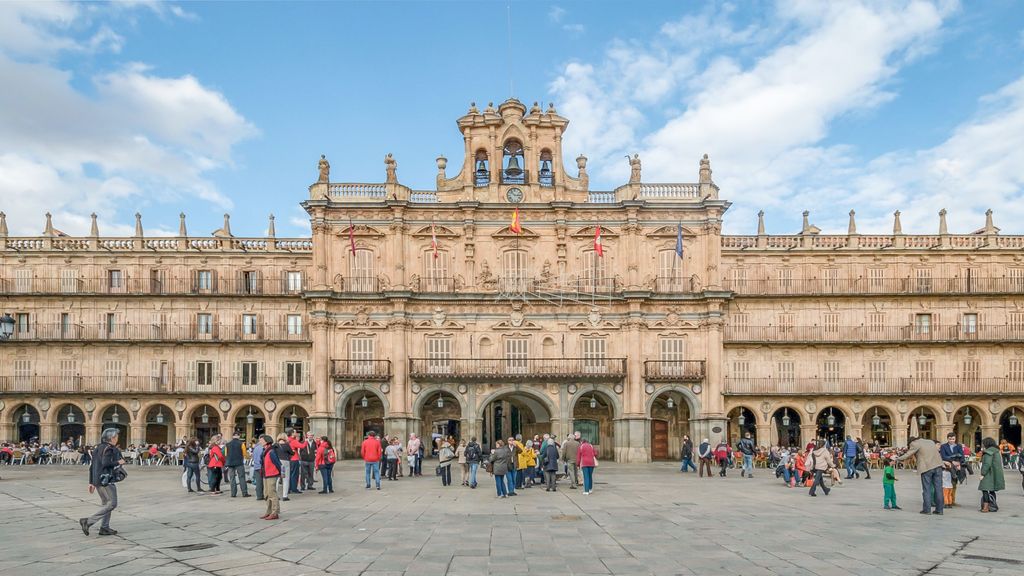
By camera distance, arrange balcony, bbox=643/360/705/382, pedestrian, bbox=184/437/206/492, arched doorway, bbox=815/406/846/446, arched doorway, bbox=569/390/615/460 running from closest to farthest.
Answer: pedestrian, bbox=184/437/206/492 → balcony, bbox=643/360/705/382 → arched doorway, bbox=569/390/615/460 → arched doorway, bbox=815/406/846/446

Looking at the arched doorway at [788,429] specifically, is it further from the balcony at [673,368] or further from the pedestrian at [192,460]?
the pedestrian at [192,460]

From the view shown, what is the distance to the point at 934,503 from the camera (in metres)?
20.1

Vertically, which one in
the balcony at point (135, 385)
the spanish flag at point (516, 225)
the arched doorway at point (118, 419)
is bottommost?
the arched doorway at point (118, 419)

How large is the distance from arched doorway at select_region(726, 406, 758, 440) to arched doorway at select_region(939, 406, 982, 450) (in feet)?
35.3

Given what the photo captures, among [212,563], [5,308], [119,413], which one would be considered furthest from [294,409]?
[212,563]

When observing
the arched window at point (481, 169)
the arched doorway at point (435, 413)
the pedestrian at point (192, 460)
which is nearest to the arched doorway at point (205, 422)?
the arched doorway at point (435, 413)

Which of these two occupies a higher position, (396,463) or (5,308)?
(5,308)

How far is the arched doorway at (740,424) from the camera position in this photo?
50406 millimetres

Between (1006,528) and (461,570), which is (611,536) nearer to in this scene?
(461,570)

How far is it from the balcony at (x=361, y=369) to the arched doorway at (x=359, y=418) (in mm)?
1269

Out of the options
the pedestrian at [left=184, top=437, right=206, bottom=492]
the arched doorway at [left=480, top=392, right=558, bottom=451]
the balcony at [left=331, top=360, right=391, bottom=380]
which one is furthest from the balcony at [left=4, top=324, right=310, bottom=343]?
the pedestrian at [left=184, top=437, right=206, bottom=492]

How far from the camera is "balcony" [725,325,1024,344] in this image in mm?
49156

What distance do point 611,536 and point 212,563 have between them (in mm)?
6714

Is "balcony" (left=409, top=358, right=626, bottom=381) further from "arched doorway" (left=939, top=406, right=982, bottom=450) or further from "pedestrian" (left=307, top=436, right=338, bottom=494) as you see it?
"pedestrian" (left=307, top=436, right=338, bottom=494)
